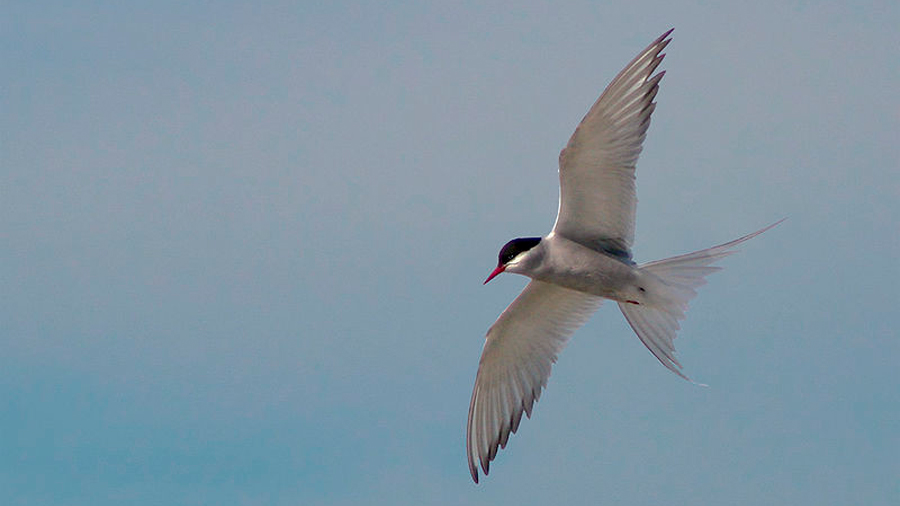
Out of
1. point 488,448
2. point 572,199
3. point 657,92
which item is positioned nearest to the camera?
point 657,92

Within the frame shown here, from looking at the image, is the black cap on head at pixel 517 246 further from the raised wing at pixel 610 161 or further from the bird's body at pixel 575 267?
the raised wing at pixel 610 161

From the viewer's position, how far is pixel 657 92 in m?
8.49

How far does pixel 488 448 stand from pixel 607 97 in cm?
341

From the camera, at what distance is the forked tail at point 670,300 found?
9.16 metres

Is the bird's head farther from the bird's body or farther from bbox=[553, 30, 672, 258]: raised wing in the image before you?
bbox=[553, 30, 672, 258]: raised wing

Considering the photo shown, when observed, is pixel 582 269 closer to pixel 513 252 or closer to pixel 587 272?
pixel 587 272

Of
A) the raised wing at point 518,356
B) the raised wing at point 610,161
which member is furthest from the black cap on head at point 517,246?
the raised wing at point 518,356

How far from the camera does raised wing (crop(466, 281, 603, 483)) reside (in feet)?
33.2

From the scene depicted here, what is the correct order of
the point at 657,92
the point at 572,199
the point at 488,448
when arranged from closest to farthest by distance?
the point at 657,92
the point at 572,199
the point at 488,448

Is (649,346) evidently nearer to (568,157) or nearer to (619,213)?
(619,213)

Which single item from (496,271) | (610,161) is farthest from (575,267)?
(610,161)

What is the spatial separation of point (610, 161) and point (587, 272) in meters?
0.95

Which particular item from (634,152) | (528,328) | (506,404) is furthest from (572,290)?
(634,152)

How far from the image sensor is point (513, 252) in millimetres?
9234
